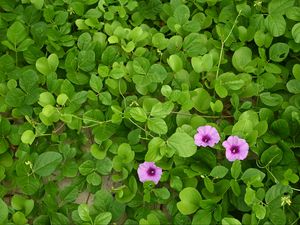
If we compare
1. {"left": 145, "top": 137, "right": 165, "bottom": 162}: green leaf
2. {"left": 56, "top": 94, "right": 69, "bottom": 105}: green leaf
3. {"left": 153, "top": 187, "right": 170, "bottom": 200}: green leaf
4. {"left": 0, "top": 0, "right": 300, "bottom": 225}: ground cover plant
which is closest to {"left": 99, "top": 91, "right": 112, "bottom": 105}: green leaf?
{"left": 0, "top": 0, "right": 300, "bottom": 225}: ground cover plant

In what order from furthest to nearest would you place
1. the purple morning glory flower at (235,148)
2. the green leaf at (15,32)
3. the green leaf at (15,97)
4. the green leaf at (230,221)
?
the green leaf at (15,32), the green leaf at (15,97), the purple morning glory flower at (235,148), the green leaf at (230,221)

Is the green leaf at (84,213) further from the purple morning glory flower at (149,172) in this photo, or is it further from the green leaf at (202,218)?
the green leaf at (202,218)

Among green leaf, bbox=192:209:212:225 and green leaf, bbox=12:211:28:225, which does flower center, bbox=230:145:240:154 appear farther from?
green leaf, bbox=12:211:28:225

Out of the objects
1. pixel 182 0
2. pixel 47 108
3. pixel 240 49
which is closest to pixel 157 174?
pixel 47 108

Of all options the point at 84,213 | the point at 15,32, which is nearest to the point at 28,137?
the point at 84,213

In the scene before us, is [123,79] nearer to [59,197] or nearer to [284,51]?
[59,197]

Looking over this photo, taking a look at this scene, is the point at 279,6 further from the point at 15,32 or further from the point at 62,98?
the point at 15,32

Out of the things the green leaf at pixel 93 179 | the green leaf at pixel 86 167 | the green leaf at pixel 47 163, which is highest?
the green leaf at pixel 47 163

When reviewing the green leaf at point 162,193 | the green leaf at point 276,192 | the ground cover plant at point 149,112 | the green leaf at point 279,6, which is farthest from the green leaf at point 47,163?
the green leaf at point 279,6
